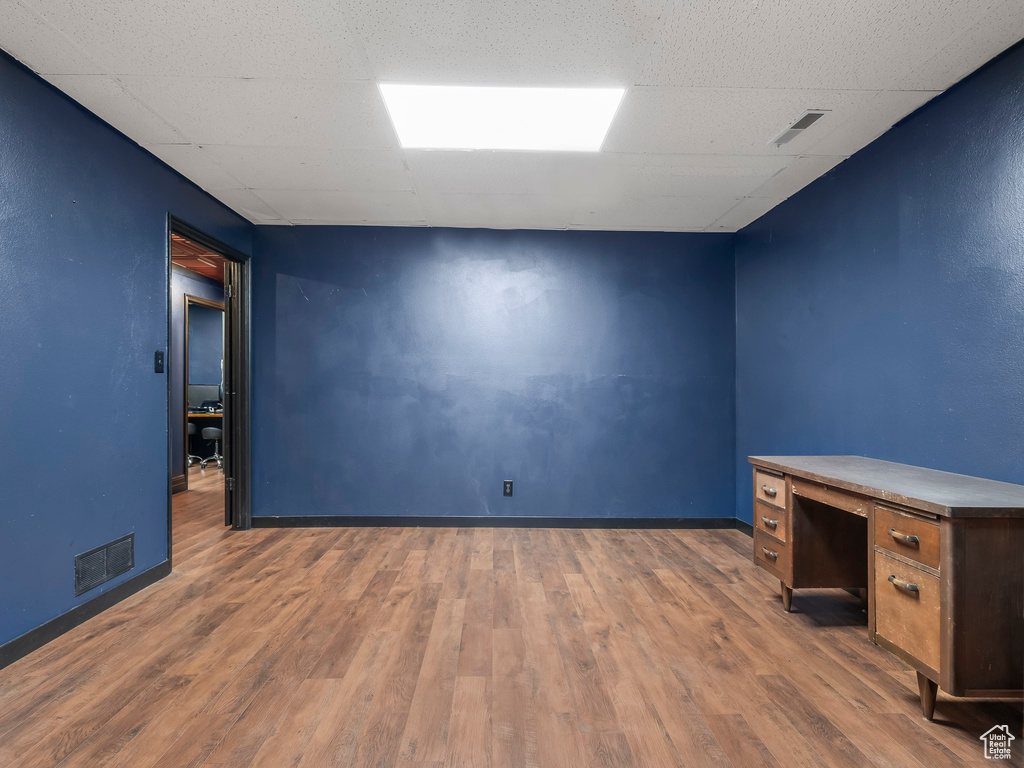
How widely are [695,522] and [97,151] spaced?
4.08m

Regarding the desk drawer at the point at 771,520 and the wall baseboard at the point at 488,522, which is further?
the wall baseboard at the point at 488,522

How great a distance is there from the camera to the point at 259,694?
169 cm

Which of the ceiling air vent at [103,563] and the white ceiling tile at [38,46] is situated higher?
the white ceiling tile at [38,46]

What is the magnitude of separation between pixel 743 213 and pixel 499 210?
5.30ft

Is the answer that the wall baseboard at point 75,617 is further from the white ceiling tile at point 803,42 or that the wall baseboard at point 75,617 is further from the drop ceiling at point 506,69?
the white ceiling tile at point 803,42

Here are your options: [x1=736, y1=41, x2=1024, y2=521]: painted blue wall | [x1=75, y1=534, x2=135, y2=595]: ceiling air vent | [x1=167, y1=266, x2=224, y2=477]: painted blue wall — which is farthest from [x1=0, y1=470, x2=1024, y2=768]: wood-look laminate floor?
[x1=167, y1=266, x2=224, y2=477]: painted blue wall

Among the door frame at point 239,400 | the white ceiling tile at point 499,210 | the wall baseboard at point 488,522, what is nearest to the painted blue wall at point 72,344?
the door frame at point 239,400

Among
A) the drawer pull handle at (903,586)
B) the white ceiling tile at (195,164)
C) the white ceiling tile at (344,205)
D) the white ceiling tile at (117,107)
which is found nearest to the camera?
the drawer pull handle at (903,586)

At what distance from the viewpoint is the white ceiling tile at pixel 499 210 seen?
322cm

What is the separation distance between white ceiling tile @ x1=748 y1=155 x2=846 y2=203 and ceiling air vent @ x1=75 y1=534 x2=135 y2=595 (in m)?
3.75

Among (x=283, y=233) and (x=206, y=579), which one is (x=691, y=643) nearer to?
(x=206, y=579)

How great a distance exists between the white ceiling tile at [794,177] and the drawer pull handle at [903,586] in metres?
2.02

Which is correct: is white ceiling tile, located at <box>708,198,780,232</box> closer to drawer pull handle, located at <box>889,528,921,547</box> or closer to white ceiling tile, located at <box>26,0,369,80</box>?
drawer pull handle, located at <box>889,528,921,547</box>

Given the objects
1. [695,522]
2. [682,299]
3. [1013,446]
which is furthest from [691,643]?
[682,299]
